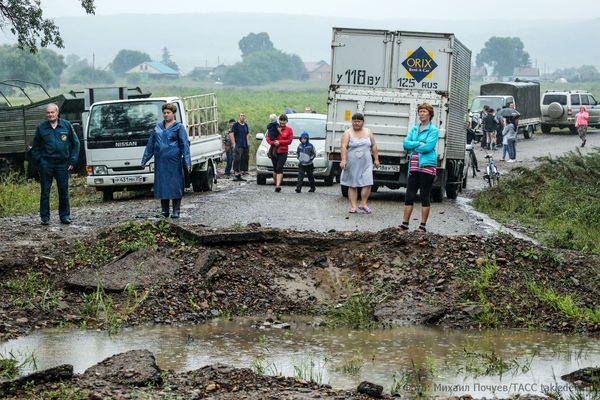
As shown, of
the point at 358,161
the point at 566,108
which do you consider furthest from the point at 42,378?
the point at 566,108

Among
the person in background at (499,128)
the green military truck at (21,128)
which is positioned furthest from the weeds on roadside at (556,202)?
the person in background at (499,128)

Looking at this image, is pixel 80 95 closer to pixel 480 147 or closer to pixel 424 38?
pixel 424 38

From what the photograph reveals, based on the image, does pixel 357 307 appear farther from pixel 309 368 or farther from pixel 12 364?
pixel 12 364

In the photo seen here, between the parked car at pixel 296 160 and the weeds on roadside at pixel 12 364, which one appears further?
the parked car at pixel 296 160

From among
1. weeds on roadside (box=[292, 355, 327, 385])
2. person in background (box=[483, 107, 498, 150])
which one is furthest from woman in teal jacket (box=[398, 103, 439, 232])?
person in background (box=[483, 107, 498, 150])

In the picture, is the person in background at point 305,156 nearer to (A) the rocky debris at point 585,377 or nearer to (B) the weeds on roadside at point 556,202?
(B) the weeds on roadside at point 556,202

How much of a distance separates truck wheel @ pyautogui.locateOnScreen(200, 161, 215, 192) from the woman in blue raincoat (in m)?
7.02

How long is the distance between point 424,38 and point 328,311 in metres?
11.1

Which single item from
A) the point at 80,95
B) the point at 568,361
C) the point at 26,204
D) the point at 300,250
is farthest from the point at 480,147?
the point at 568,361

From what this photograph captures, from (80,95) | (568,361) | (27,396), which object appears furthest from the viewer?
(80,95)

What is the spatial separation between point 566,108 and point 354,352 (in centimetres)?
4342

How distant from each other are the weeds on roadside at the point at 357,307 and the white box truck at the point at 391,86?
9618 millimetres

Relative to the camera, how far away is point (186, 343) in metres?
8.29

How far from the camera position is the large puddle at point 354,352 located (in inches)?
279
